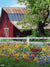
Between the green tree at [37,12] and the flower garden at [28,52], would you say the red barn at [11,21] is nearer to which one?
the green tree at [37,12]

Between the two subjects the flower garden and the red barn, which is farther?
the red barn

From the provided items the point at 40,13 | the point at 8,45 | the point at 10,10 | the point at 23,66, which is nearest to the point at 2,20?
the point at 10,10

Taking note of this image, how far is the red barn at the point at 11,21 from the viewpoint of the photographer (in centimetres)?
3366

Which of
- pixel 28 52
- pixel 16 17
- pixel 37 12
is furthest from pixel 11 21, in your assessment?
pixel 28 52

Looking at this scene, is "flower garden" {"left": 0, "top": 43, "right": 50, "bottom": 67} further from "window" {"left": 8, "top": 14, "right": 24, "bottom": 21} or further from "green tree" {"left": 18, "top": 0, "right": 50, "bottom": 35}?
"window" {"left": 8, "top": 14, "right": 24, "bottom": 21}

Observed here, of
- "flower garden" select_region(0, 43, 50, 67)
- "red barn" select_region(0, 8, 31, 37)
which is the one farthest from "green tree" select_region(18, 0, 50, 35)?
"flower garden" select_region(0, 43, 50, 67)

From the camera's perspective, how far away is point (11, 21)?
34.7m

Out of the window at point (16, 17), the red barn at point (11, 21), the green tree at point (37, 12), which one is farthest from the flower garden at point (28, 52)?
the window at point (16, 17)

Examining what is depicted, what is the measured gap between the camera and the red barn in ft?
110

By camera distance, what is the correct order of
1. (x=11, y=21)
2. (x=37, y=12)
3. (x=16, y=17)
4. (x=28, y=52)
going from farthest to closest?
(x=16, y=17), (x=11, y=21), (x=37, y=12), (x=28, y=52)

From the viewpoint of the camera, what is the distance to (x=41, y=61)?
10133 mm

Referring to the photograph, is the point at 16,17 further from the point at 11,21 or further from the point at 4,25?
the point at 4,25

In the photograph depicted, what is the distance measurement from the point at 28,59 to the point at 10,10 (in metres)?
26.9

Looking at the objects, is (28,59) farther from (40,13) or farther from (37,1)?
(40,13)
